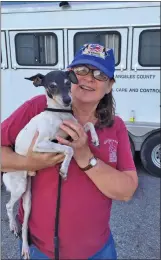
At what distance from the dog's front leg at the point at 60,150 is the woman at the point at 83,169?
0.03m

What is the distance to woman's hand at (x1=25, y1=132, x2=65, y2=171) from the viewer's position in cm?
128

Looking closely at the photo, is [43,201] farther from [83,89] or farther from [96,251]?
[83,89]

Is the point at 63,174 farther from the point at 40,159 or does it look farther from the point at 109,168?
the point at 109,168

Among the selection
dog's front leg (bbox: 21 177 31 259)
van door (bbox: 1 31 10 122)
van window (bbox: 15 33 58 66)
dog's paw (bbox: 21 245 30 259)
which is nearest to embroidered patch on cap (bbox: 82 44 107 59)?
dog's front leg (bbox: 21 177 31 259)

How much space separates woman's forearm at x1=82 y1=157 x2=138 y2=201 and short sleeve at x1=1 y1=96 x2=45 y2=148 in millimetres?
400

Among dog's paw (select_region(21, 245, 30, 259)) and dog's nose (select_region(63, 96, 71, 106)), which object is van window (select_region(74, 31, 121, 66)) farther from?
dog's paw (select_region(21, 245, 30, 259))

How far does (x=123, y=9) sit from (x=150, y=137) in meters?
2.22

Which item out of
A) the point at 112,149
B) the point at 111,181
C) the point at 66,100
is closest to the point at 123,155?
the point at 112,149

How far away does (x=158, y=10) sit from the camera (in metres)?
4.50

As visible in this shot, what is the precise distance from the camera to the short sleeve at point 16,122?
1381 mm

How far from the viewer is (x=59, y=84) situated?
4.40ft

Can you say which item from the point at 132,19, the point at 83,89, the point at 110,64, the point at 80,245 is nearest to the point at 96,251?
the point at 80,245

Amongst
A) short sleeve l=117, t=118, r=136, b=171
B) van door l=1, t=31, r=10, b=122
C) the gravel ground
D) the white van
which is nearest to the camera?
short sleeve l=117, t=118, r=136, b=171

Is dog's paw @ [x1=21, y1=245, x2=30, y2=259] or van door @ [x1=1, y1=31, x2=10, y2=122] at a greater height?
van door @ [x1=1, y1=31, x2=10, y2=122]
